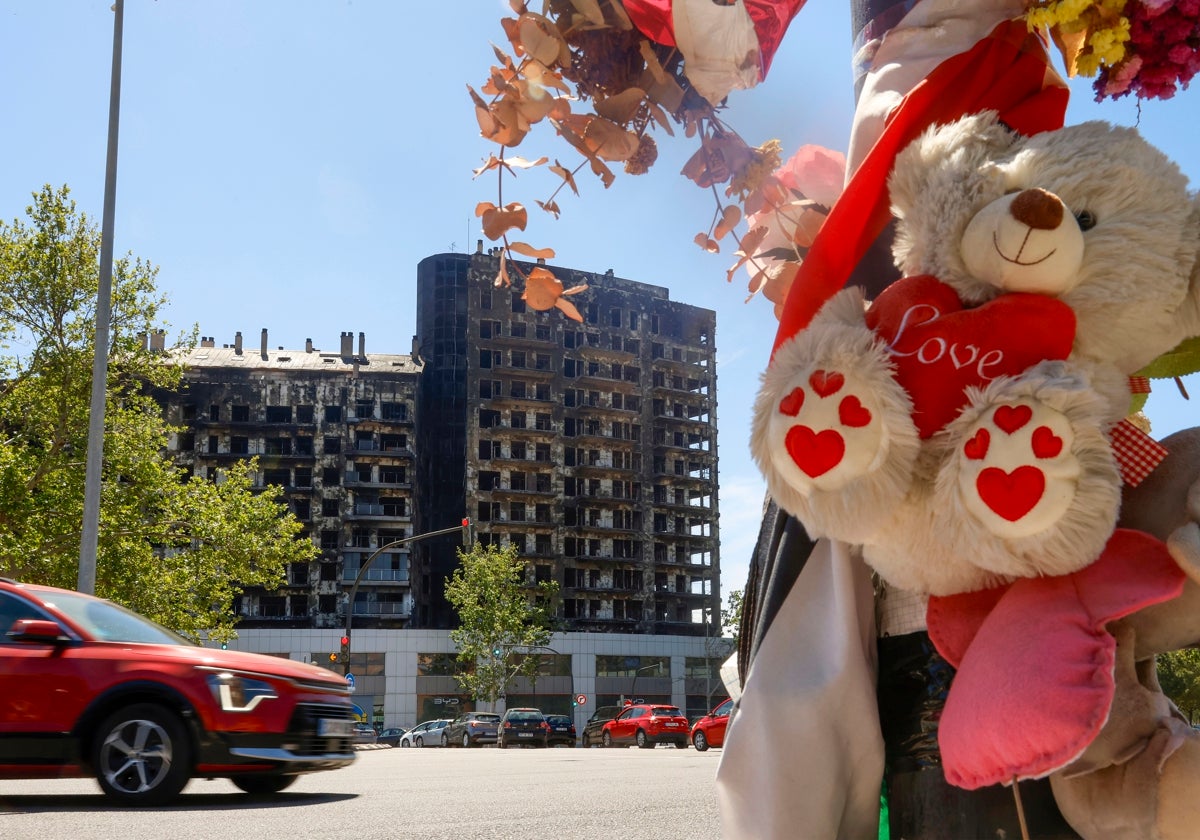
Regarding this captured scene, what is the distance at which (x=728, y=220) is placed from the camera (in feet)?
6.43

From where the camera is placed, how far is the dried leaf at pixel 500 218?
1942 mm

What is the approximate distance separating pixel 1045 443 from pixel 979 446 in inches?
3.0

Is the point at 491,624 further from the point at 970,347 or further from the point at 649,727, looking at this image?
the point at 970,347

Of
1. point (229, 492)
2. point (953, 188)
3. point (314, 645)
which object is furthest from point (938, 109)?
point (314, 645)

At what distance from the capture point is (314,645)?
61.6 m

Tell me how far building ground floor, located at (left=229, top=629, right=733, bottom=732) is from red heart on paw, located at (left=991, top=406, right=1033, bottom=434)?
59.0 m

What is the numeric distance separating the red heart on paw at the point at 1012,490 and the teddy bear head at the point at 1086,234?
0.90ft

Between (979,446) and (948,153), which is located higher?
(948,153)

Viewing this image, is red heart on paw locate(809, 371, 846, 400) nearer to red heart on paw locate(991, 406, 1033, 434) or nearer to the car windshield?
red heart on paw locate(991, 406, 1033, 434)

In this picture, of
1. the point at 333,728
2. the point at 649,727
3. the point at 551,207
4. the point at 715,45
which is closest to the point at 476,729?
the point at 649,727

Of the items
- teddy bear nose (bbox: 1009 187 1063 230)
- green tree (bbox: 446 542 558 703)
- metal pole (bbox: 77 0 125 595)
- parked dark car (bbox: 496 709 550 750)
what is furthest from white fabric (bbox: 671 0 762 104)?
green tree (bbox: 446 542 558 703)

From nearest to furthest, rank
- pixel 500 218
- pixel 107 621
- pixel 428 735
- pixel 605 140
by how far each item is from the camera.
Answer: pixel 605 140 → pixel 500 218 → pixel 107 621 → pixel 428 735

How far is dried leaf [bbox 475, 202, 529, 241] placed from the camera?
6.37ft

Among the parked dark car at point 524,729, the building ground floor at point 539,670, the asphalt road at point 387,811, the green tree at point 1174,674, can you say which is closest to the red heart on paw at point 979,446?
the green tree at point 1174,674
